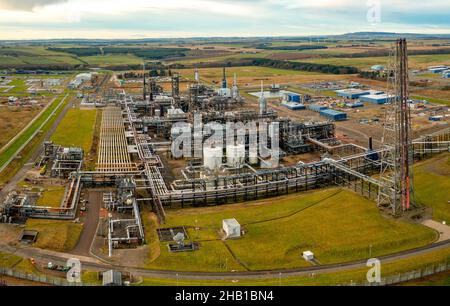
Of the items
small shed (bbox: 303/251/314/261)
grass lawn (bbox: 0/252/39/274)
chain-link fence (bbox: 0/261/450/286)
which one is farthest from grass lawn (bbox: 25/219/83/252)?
small shed (bbox: 303/251/314/261)

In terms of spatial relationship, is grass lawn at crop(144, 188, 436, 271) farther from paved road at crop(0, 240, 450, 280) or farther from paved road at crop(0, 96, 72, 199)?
paved road at crop(0, 96, 72, 199)

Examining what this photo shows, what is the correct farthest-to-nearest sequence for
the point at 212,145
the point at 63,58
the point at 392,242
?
the point at 63,58
the point at 212,145
the point at 392,242

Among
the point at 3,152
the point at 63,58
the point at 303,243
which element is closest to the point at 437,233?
the point at 303,243

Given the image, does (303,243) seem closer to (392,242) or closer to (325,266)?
(325,266)

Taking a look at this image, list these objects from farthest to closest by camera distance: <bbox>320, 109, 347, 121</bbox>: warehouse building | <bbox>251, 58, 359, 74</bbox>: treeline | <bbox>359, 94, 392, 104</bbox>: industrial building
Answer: <bbox>251, 58, 359, 74</bbox>: treeline → <bbox>359, 94, 392, 104</bbox>: industrial building → <bbox>320, 109, 347, 121</bbox>: warehouse building

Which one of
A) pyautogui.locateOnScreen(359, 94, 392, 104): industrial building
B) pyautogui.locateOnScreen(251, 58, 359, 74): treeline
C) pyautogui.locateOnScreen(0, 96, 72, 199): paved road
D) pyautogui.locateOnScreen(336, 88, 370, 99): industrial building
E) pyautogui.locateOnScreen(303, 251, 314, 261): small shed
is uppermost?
pyautogui.locateOnScreen(251, 58, 359, 74): treeline

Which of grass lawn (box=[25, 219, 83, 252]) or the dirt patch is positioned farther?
the dirt patch
